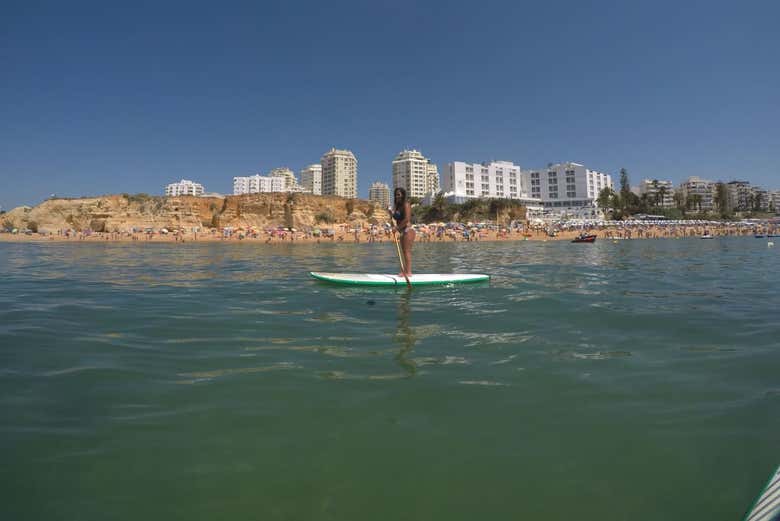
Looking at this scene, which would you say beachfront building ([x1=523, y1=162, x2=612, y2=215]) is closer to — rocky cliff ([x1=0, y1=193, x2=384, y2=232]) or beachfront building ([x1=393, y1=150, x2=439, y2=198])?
beachfront building ([x1=393, y1=150, x2=439, y2=198])

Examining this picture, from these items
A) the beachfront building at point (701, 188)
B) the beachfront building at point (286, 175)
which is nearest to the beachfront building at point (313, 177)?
the beachfront building at point (286, 175)

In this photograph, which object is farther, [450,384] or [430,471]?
[450,384]

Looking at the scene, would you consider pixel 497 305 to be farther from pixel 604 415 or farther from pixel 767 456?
pixel 767 456

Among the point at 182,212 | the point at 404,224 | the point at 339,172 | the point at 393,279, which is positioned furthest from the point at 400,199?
the point at 339,172

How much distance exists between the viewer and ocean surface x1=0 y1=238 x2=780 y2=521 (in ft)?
6.97

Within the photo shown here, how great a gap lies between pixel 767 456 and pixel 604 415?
0.85 meters

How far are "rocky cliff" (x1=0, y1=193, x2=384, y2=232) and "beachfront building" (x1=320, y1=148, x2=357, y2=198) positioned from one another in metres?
105

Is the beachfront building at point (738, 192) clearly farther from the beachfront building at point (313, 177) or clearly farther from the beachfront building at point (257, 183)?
the beachfront building at point (257, 183)

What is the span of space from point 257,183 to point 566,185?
120 m

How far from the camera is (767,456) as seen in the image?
8.06ft

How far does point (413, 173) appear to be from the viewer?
154500 millimetres

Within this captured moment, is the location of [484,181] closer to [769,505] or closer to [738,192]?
[769,505]

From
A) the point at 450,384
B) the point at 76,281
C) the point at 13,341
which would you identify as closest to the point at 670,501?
the point at 450,384

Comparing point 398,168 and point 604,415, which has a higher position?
point 398,168
